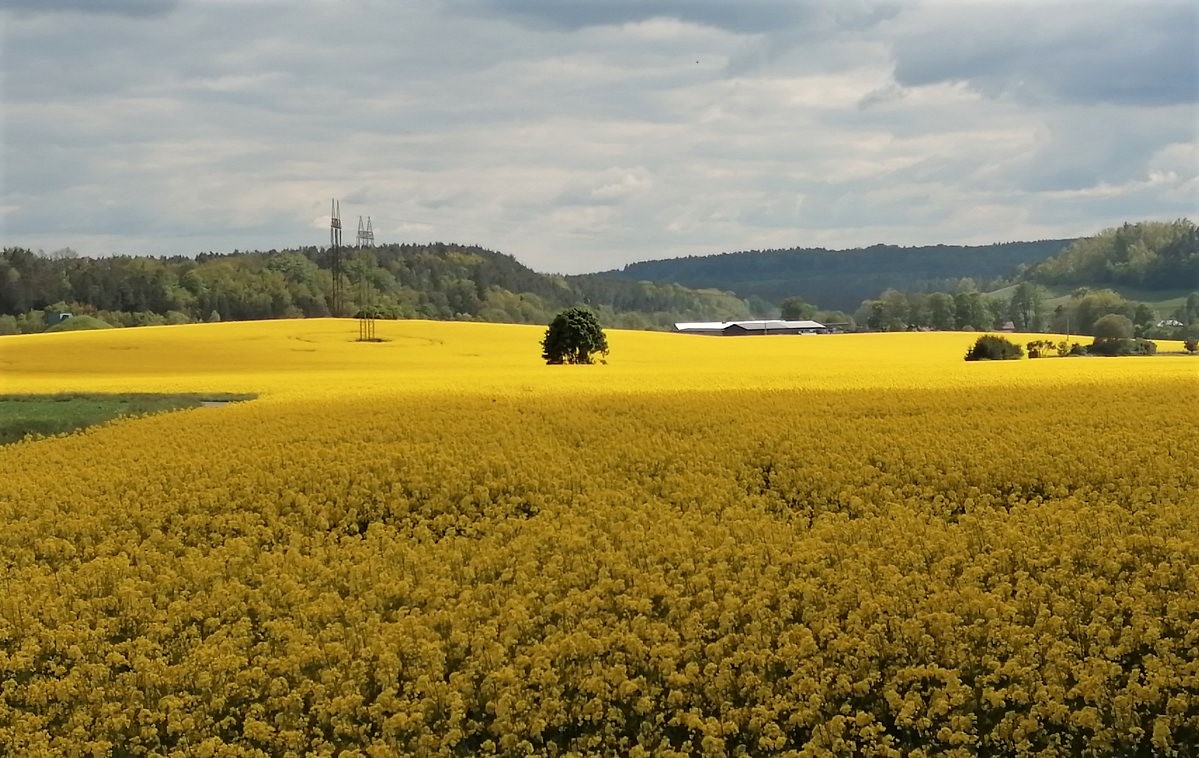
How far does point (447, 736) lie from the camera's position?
34.0 ft

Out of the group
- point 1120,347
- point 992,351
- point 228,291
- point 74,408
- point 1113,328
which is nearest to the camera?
point 74,408

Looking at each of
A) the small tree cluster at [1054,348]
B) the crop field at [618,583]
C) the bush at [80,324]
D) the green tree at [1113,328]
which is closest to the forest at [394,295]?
the bush at [80,324]

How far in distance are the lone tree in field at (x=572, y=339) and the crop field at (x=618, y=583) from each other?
33.2m

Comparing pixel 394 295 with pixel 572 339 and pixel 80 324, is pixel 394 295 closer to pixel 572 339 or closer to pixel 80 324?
pixel 80 324

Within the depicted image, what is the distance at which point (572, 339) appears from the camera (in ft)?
184

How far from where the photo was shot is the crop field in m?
10.6

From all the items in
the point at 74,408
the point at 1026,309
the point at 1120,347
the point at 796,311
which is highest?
the point at 796,311

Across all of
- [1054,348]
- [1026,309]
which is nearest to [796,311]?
[1026,309]

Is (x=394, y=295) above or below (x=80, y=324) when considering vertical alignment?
above

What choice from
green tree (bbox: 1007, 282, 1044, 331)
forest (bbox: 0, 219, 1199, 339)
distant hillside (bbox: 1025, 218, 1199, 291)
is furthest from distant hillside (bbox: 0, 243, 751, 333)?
distant hillside (bbox: 1025, 218, 1199, 291)

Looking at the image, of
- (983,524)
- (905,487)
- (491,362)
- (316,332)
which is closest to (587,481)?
(905,487)

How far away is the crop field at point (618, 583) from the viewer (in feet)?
34.9

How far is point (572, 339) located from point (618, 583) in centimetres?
4323

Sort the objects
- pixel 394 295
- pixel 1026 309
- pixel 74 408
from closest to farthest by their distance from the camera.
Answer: pixel 74 408
pixel 394 295
pixel 1026 309
